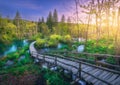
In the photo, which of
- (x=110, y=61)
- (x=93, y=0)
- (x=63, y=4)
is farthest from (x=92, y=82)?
(x=63, y=4)

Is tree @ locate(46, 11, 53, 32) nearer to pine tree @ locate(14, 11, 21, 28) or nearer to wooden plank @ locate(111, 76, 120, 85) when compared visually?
pine tree @ locate(14, 11, 21, 28)

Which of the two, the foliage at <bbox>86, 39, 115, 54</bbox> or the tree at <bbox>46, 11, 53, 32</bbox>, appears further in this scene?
the tree at <bbox>46, 11, 53, 32</bbox>

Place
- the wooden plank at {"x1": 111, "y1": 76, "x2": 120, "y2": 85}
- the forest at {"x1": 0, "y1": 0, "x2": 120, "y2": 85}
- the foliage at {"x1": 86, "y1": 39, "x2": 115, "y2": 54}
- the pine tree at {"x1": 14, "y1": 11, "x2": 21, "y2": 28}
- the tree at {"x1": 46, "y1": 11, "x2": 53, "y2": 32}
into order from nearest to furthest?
the wooden plank at {"x1": 111, "y1": 76, "x2": 120, "y2": 85} < the forest at {"x1": 0, "y1": 0, "x2": 120, "y2": 85} < the foliage at {"x1": 86, "y1": 39, "x2": 115, "y2": 54} < the tree at {"x1": 46, "y1": 11, "x2": 53, "y2": 32} < the pine tree at {"x1": 14, "y1": 11, "x2": 21, "y2": 28}

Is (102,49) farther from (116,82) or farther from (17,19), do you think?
(17,19)

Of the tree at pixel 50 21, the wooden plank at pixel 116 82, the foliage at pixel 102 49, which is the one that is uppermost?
the tree at pixel 50 21

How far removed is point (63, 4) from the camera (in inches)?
714

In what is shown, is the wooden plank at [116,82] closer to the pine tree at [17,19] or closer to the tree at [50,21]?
the tree at [50,21]

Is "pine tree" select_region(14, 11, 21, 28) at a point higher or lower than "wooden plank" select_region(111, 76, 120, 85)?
higher

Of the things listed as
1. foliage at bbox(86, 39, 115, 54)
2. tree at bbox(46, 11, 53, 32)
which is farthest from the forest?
tree at bbox(46, 11, 53, 32)

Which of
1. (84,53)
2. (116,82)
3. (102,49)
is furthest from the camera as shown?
(102,49)

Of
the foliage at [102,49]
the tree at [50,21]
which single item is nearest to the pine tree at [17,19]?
the tree at [50,21]

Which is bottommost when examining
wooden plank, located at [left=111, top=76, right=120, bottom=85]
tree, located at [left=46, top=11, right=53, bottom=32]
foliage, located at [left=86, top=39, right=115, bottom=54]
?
wooden plank, located at [left=111, top=76, right=120, bottom=85]

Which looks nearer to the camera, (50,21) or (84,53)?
(84,53)

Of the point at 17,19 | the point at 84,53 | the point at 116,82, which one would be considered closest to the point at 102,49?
the point at 84,53
